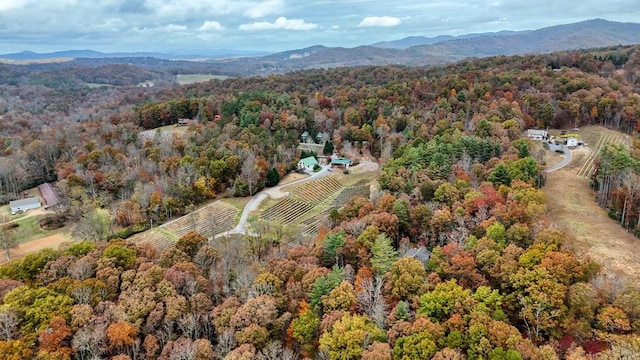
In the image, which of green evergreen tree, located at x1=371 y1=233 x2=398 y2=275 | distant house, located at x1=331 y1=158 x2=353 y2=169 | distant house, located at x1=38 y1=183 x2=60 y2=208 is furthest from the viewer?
distant house, located at x1=331 y1=158 x2=353 y2=169

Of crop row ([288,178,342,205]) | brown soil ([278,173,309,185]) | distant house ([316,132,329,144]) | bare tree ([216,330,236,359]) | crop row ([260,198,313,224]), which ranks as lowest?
crop row ([260,198,313,224])

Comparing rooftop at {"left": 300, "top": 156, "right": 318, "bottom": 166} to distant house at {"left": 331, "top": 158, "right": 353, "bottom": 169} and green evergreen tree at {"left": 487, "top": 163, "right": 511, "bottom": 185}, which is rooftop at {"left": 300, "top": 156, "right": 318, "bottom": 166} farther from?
green evergreen tree at {"left": 487, "top": 163, "right": 511, "bottom": 185}

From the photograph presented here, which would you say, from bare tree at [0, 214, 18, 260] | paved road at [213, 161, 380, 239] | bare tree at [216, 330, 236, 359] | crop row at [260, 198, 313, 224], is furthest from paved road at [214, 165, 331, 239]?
bare tree at [216, 330, 236, 359]

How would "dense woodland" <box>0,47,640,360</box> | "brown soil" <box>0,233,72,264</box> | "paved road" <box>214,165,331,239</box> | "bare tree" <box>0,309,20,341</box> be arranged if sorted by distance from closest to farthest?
"dense woodland" <box>0,47,640,360</box>, "bare tree" <box>0,309,20,341</box>, "brown soil" <box>0,233,72,264</box>, "paved road" <box>214,165,331,239</box>

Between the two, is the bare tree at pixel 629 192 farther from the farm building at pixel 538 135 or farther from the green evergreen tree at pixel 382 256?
the farm building at pixel 538 135

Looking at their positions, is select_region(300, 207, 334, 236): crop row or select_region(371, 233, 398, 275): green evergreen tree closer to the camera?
select_region(371, 233, 398, 275): green evergreen tree

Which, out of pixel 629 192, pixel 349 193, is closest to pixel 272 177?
pixel 349 193
